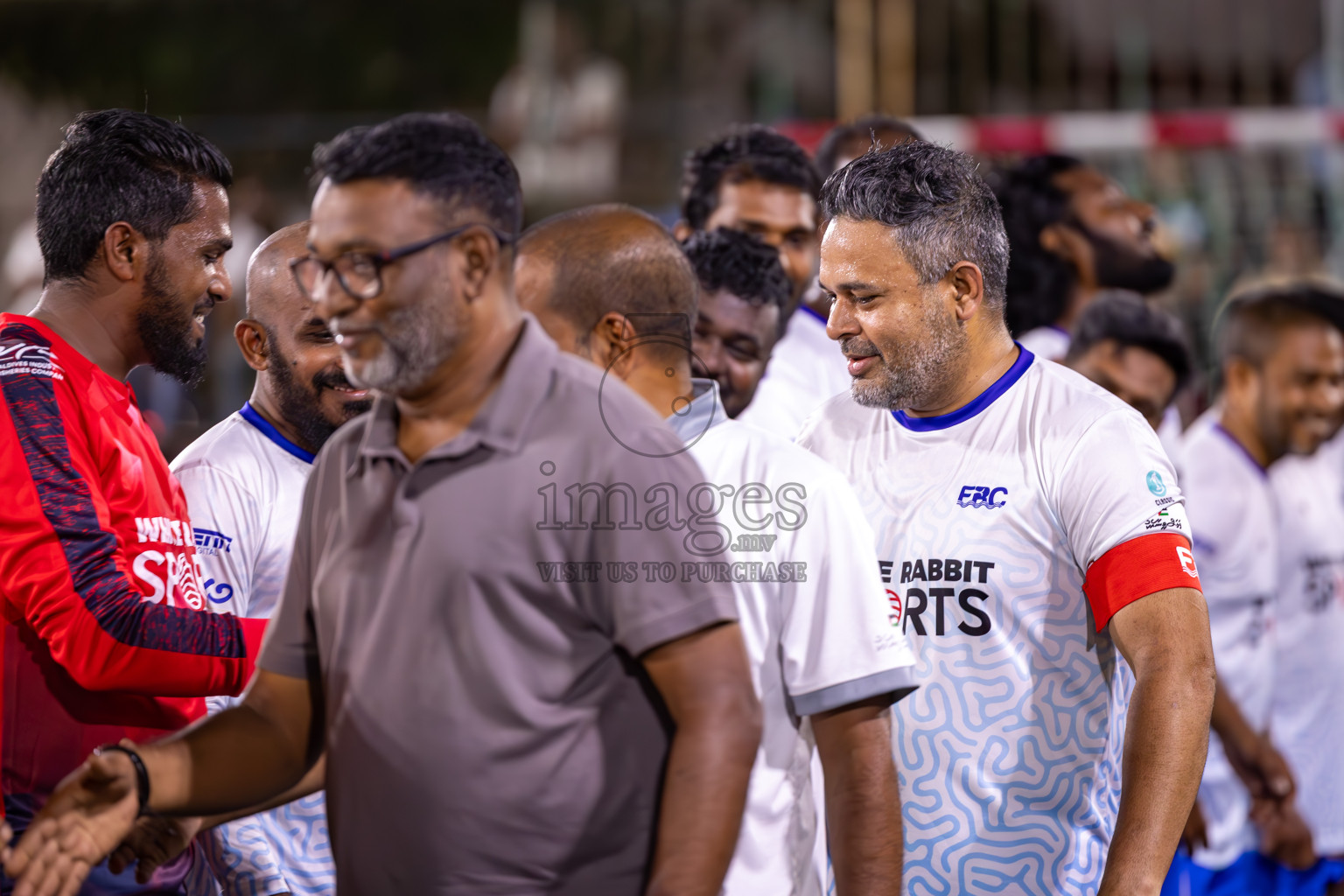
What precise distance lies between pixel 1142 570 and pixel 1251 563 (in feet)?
8.22

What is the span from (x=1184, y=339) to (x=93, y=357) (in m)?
3.31

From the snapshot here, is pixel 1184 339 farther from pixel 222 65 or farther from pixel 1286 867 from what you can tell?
pixel 222 65

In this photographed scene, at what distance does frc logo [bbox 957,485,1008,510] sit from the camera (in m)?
2.68

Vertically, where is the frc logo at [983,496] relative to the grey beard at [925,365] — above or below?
below

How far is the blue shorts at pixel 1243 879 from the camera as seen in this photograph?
4.74 metres

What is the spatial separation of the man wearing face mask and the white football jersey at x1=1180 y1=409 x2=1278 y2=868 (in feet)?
2.57

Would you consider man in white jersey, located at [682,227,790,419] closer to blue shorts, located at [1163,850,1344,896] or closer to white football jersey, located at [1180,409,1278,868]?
white football jersey, located at [1180,409,1278,868]

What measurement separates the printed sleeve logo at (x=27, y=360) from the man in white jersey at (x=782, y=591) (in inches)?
33.7

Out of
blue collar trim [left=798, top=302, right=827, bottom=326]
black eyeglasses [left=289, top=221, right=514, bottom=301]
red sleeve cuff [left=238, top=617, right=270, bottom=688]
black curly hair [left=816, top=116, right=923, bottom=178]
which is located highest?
black curly hair [left=816, top=116, right=923, bottom=178]

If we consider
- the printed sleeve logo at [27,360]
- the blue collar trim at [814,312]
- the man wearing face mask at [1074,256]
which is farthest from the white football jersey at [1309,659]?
the printed sleeve logo at [27,360]

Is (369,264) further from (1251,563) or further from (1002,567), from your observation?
(1251,563)

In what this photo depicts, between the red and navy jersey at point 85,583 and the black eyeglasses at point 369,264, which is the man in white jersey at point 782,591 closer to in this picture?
the black eyeglasses at point 369,264

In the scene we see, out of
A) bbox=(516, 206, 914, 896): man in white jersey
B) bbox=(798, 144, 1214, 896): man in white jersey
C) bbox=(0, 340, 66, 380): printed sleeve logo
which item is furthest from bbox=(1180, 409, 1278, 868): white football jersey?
bbox=(0, 340, 66, 380): printed sleeve logo

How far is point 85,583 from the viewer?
2426mm
